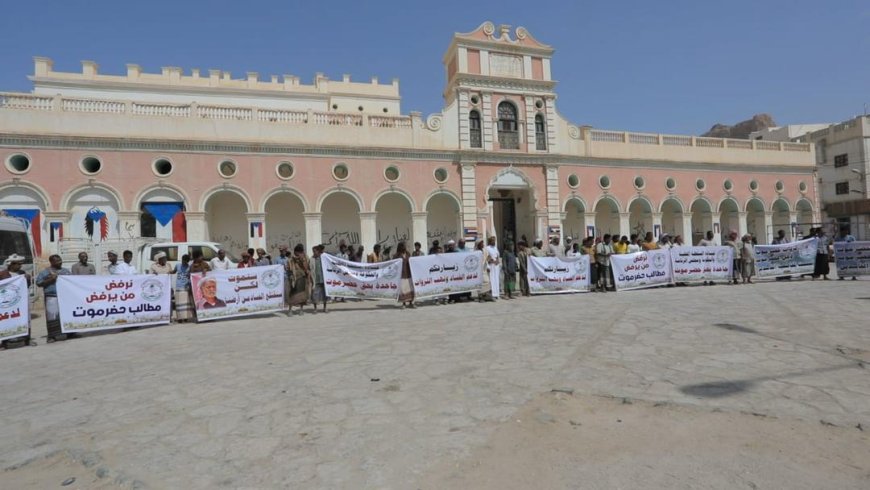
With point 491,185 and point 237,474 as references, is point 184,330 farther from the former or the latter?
point 491,185

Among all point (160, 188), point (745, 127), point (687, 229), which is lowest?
point (687, 229)

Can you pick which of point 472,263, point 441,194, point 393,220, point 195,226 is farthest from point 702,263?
point 195,226

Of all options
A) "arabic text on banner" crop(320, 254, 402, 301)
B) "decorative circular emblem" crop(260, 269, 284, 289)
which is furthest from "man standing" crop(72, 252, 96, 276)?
"arabic text on banner" crop(320, 254, 402, 301)

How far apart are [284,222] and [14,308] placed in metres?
13.0

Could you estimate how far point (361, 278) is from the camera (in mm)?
11172

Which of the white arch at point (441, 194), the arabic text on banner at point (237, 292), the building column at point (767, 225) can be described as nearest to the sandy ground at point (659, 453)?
the arabic text on banner at point (237, 292)

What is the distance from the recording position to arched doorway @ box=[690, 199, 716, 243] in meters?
25.9

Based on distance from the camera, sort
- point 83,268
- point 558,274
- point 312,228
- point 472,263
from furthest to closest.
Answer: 1. point 312,228
2. point 558,274
3. point 472,263
4. point 83,268

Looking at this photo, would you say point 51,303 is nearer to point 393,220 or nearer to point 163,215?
point 163,215

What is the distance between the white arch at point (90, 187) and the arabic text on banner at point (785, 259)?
22.5 metres

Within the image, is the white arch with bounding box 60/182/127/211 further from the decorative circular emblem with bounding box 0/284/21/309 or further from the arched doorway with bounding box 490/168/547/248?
the arched doorway with bounding box 490/168/547/248

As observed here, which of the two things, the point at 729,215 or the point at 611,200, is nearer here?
the point at 611,200

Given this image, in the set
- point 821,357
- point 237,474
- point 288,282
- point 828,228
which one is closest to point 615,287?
point 821,357

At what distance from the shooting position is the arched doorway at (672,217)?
998 inches
